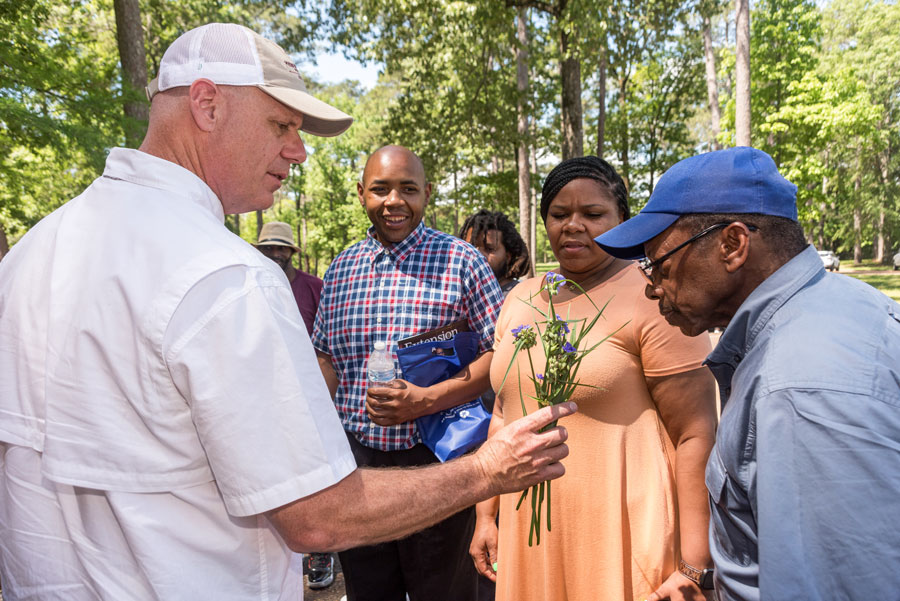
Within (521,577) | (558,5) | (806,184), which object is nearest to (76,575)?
(521,577)

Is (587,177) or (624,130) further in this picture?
(624,130)

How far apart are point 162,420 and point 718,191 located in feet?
5.05

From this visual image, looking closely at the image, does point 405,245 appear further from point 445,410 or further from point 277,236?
point 277,236

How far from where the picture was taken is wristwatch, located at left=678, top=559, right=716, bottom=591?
1.98 meters

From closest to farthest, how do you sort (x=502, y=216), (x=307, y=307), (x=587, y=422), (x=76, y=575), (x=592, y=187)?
(x=76, y=575), (x=587, y=422), (x=592, y=187), (x=307, y=307), (x=502, y=216)

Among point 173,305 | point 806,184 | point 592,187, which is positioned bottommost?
Result: point 173,305

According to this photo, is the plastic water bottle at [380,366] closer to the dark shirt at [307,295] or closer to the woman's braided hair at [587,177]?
the woman's braided hair at [587,177]

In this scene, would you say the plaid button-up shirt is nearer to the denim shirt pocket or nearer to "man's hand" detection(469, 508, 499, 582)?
"man's hand" detection(469, 508, 499, 582)

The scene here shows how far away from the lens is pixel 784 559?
125 centimetres

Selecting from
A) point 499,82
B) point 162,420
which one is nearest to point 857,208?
point 499,82

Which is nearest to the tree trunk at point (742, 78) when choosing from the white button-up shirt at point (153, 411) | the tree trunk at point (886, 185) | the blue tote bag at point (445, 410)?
the blue tote bag at point (445, 410)

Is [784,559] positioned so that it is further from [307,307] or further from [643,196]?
[643,196]

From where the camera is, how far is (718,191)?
5.43 feet

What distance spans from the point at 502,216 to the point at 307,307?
2.16m
